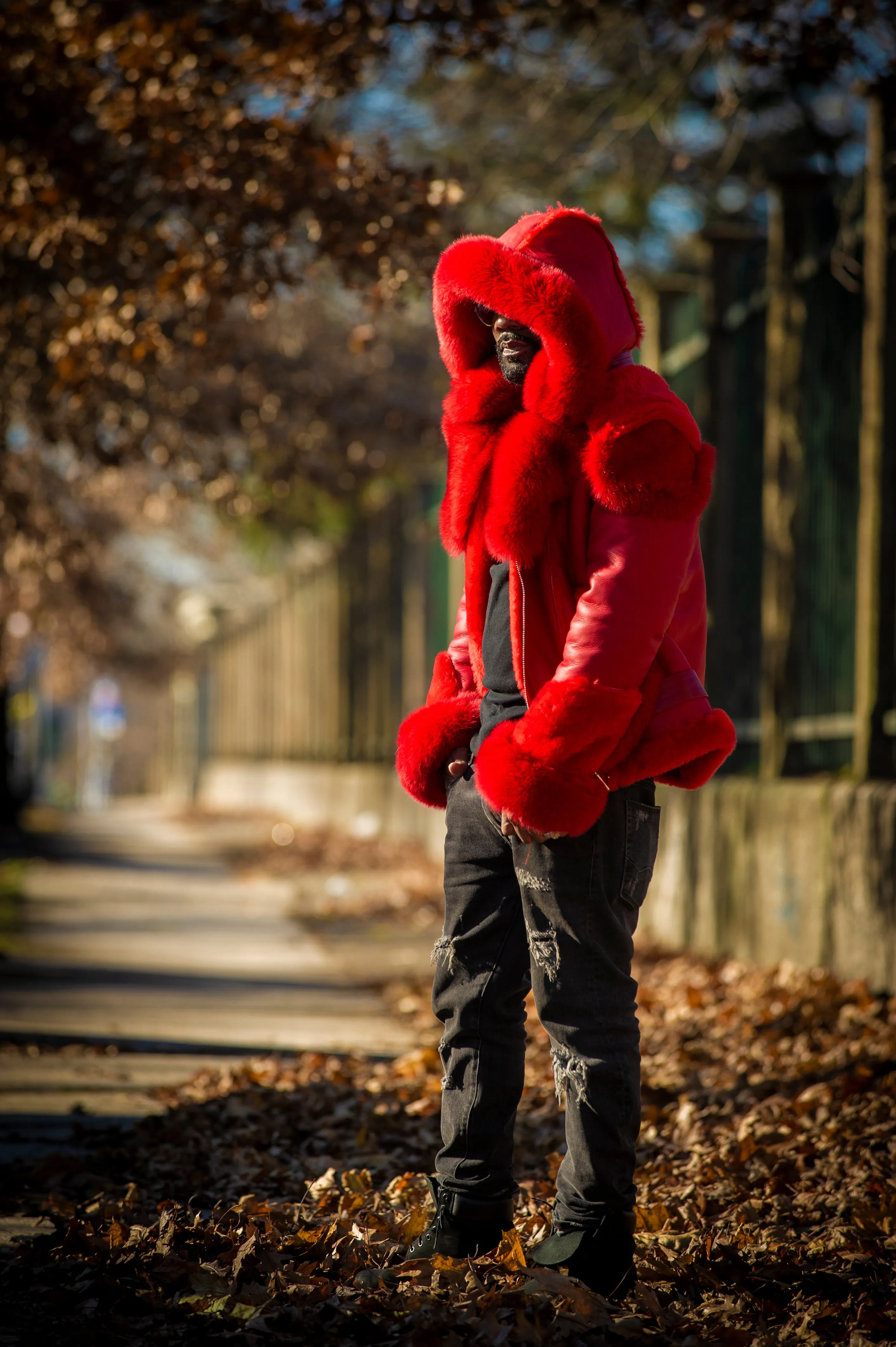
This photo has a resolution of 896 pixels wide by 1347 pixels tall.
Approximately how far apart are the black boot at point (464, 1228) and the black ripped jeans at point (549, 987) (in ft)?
0.09

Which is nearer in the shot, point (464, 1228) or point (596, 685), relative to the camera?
point (596, 685)

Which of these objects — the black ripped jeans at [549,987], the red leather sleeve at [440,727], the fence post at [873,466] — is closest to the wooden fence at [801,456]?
the fence post at [873,466]

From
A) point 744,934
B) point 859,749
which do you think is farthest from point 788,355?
point 744,934

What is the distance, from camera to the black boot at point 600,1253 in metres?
2.99

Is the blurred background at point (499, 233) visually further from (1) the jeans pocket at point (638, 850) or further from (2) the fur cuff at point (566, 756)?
(2) the fur cuff at point (566, 756)

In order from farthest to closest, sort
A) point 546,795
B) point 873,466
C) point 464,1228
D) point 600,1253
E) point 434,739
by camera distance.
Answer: point 873,466, point 434,739, point 464,1228, point 600,1253, point 546,795

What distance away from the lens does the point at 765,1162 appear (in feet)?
13.4

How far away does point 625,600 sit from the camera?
291 cm

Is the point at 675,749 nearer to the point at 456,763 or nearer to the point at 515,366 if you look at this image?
the point at 456,763

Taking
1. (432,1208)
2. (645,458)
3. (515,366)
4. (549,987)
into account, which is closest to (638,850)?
(549,987)

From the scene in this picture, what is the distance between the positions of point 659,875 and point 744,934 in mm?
1247

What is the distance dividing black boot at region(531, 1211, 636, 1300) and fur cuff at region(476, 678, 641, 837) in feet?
2.77

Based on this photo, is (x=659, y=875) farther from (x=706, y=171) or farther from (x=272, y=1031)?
(x=706, y=171)

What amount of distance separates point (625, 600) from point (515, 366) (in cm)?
70
